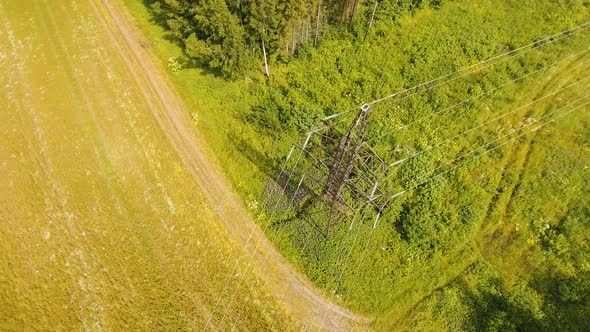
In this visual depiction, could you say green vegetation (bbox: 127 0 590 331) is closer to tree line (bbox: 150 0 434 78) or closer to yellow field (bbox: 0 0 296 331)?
tree line (bbox: 150 0 434 78)

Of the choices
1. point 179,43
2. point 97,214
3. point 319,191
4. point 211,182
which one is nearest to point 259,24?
point 179,43

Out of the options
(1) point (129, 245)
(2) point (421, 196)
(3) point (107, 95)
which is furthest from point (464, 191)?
(3) point (107, 95)

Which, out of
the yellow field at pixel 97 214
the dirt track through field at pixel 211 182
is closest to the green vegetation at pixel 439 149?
the dirt track through field at pixel 211 182

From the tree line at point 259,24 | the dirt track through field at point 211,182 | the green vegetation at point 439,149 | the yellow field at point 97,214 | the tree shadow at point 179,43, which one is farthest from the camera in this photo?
the tree shadow at point 179,43

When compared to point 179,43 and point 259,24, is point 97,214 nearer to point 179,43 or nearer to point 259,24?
point 179,43

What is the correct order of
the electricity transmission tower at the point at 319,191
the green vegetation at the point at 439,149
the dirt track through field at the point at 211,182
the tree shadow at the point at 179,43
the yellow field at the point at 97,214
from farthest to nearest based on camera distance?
the tree shadow at the point at 179,43
the electricity transmission tower at the point at 319,191
the yellow field at the point at 97,214
the dirt track through field at the point at 211,182
the green vegetation at the point at 439,149

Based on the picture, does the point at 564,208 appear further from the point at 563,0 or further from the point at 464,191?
the point at 563,0

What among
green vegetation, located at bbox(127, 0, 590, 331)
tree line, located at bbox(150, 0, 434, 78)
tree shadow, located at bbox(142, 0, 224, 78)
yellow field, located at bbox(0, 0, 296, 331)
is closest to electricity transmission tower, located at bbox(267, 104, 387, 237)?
green vegetation, located at bbox(127, 0, 590, 331)

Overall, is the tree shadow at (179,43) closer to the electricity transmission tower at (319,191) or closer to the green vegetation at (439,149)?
the green vegetation at (439,149)
